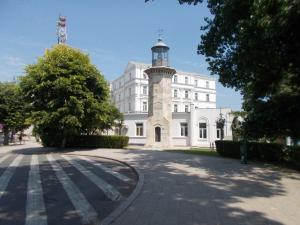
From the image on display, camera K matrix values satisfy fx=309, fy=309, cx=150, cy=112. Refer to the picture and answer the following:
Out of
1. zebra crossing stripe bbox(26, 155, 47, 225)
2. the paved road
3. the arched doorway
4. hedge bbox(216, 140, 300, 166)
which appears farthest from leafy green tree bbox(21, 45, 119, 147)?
zebra crossing stripe bbox(26, 155, 47, 225)

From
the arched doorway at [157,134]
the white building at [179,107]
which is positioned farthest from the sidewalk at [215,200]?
the white building at [179,107]

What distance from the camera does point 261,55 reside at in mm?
12180

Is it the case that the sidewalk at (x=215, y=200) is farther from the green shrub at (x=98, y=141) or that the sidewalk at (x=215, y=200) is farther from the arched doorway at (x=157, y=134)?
the arched doorway at (x=157, y=134)

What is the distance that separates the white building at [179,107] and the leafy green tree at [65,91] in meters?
11.5

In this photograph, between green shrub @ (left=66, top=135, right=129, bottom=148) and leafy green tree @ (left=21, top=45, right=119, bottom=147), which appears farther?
green shrub @ (left=66, top=135, right=129, bottom=148)

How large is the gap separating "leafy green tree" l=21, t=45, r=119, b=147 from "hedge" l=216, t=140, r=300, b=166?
11.3 metres

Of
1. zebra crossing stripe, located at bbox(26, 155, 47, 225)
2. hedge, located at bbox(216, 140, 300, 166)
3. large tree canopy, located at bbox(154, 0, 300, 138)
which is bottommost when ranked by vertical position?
zebra crossing stripe, located at bbox(26, 155, 47, 225)

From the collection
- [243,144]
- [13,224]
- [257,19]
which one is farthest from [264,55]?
[13,224]

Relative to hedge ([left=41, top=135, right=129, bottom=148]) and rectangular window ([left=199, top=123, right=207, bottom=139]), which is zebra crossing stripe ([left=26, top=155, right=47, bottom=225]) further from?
rectangular window ([left=199, top=123, right=207, bottom=139])

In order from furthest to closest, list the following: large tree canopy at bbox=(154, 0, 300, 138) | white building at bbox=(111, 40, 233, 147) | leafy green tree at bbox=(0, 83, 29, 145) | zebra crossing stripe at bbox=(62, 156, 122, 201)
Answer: white building at bbox=(111, 40, 233, 147) → leafy green tree at bbox=(0, 83, 29, 145) → large tree canopy at bbox=(154, 0, 300, 138) → zebra crossing stripe at bbox=(62, 156, 122, 201)

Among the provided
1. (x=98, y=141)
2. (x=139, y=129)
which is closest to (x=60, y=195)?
(x=98, y=141)

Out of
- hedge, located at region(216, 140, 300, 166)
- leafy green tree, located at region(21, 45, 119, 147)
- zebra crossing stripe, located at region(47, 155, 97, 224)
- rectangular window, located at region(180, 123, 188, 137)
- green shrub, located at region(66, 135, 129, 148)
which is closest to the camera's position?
zebra crossing stripe, located at region(47, 155, 97, 224)

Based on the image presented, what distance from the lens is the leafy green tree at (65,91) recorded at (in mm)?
24609

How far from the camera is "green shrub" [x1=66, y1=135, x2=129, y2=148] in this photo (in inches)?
1195
